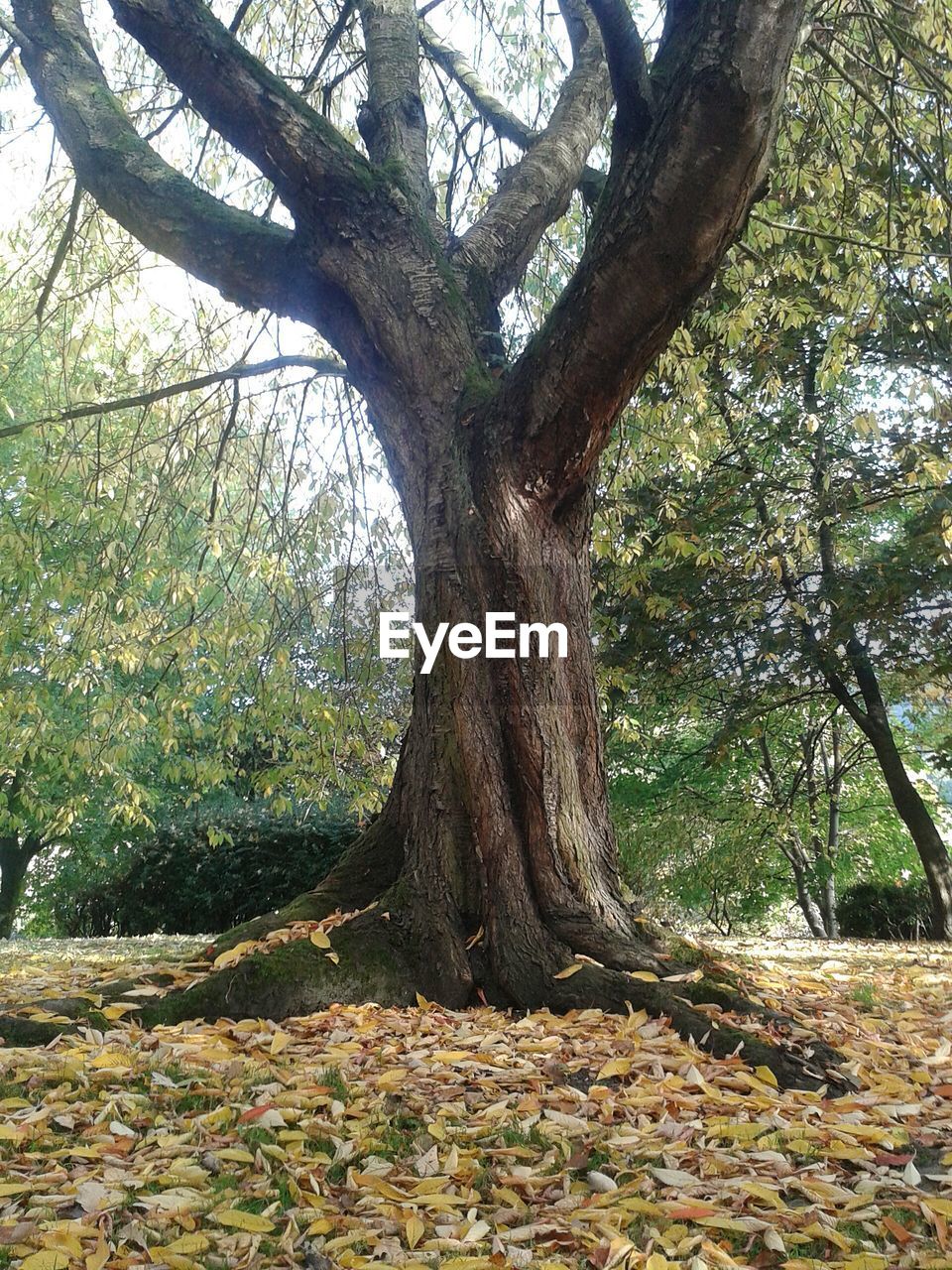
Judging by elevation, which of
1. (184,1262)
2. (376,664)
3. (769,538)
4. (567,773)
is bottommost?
(184,1262)

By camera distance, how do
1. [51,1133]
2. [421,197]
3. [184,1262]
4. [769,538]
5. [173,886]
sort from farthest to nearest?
[173,886] → [769,538] → [421,197] → [51,1133] → [184,1262]

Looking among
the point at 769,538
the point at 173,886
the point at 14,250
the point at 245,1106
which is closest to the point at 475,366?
the point at 245,1106

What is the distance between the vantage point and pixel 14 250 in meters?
8.21

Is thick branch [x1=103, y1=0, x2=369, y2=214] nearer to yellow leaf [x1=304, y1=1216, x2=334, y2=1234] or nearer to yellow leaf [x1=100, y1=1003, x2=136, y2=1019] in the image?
yellow leaf [x1=100, y1=1003, x2=136, y2=1019]

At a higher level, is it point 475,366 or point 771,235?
point 771,235

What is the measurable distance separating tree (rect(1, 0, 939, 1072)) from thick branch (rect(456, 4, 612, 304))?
0.14 ft

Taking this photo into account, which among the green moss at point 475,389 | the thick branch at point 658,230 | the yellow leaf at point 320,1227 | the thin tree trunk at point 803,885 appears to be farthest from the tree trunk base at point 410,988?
the thin tree trunk at point 803,885

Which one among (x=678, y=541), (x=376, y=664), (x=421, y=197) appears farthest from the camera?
(x=376, y=664)

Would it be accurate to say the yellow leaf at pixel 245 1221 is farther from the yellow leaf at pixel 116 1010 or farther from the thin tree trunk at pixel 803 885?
the thin tree trunk at pixel 803 885

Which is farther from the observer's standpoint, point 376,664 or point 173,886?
point 173,886

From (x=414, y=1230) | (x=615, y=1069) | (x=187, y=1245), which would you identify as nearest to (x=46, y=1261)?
(x=187, y=1245)

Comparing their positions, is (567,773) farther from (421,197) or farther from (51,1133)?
(421,197)

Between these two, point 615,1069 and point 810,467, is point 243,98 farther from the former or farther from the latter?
point 810,467

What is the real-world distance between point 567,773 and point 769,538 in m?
5.21
